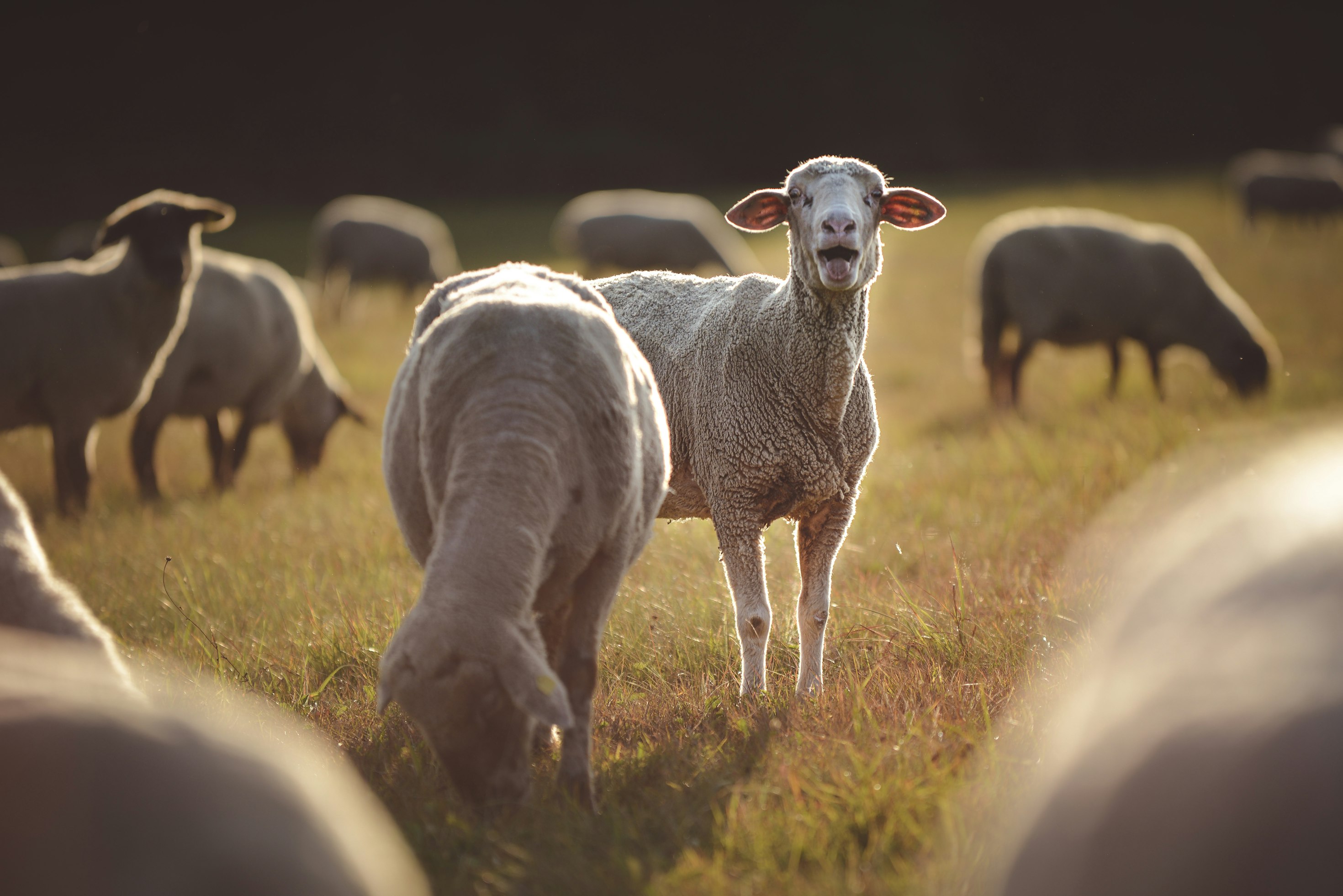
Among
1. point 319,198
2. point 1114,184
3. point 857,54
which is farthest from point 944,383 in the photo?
point 857,54

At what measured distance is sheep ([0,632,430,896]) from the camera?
1.29 metres

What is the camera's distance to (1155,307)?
9.71m

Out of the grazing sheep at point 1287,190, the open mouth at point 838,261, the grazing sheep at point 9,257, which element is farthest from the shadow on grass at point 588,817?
the grazing sheep at point 1287,190

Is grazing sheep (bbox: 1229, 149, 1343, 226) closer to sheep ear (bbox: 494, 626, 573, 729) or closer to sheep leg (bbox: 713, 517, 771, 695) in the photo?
sheep leg (bbox: 713, 517, 771, 695)

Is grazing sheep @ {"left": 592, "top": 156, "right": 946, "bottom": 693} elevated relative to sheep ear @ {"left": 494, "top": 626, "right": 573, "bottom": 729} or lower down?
elevated

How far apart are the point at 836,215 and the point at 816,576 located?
1372 mm

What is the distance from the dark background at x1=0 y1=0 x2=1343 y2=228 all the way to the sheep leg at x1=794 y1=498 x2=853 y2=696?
37949 mm

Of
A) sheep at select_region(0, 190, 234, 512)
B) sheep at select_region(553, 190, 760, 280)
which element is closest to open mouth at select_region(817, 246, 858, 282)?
sheep at select_region(0, 190, 234, 512)

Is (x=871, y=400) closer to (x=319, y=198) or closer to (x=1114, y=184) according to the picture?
(x=1114, y=184)

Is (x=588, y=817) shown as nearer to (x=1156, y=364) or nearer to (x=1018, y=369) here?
Result: (x=1018, y=369)

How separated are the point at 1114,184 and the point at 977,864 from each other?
122 feet

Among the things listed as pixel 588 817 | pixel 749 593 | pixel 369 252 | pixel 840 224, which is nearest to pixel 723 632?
pixel 749 593

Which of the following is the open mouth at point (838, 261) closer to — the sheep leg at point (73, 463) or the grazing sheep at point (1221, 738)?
the grazing sheep at point (1221, 738)

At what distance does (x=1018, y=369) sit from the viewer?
9.84 meters
